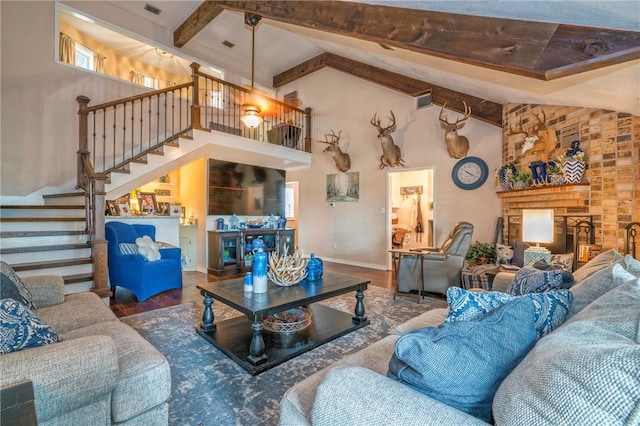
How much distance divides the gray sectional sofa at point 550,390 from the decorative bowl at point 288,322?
5.21ft

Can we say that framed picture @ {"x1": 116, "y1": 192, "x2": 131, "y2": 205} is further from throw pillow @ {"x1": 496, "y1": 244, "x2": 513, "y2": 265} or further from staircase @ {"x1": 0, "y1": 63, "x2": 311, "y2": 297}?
throw pillow @ {"x1": 496, "y1": 244, "x2": 513, "y2": 265}

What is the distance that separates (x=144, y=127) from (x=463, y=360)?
652 cm

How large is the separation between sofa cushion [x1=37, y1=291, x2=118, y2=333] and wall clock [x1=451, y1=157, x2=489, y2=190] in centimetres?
507

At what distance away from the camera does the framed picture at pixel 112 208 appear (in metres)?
4.64

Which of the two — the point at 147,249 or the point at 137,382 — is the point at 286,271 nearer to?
the point at 137,382

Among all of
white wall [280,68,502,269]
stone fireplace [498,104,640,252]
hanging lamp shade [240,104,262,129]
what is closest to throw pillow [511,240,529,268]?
stone fireplace [498,104,640,252]

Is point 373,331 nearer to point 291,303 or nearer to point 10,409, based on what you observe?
point 291,303

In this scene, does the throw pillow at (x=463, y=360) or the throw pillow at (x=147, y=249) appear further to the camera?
the throw pillow at (x=147, y=249)

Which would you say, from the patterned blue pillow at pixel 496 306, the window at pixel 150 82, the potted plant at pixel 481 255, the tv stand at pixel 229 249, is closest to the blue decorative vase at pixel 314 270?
the patterned blue pillow at pixel 496 306

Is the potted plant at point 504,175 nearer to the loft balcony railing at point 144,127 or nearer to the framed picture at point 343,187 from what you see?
the framed picture at point 343,187

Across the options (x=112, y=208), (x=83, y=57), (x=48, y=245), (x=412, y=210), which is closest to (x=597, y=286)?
(x=48, y=245)

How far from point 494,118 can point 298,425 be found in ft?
16.8

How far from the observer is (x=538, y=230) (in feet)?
10.2

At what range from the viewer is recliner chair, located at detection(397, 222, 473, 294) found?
385cm
